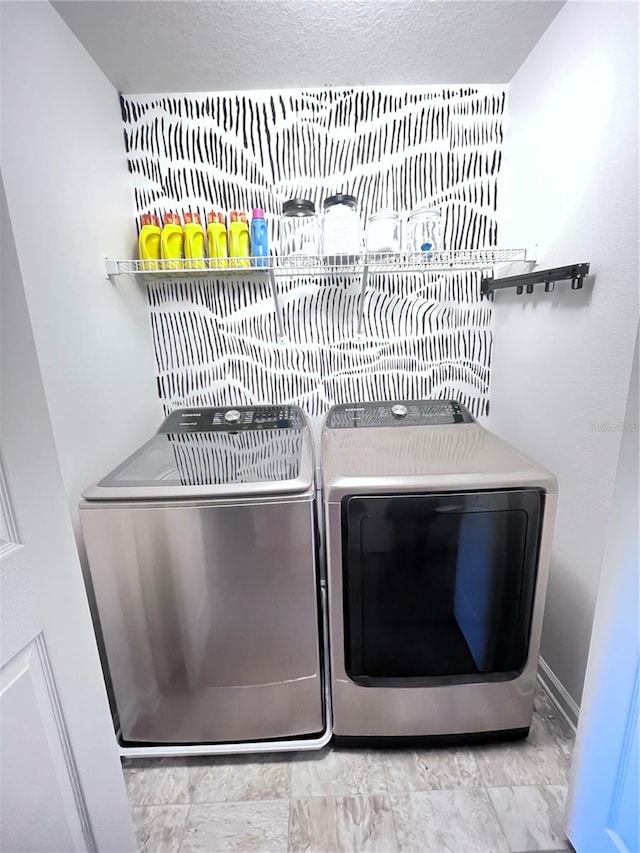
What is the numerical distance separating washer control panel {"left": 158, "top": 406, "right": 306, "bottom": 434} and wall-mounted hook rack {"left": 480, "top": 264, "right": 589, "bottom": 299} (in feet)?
3.56

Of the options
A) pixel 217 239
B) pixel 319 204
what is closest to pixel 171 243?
pixel 217 239

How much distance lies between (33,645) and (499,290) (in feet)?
7.03

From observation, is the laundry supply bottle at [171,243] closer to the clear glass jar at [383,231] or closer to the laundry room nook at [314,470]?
the laundry room nook at [314,470]

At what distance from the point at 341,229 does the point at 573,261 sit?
883 mm

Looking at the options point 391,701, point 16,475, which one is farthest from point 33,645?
point 391,701

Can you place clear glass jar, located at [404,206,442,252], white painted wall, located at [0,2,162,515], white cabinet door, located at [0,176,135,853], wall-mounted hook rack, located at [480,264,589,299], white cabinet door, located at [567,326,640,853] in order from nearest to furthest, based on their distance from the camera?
1. white cabinet door, located at [0,176,135,853]
2. white cabinet door, located at [567,326,640,853]
3. white painted wall, located at [0,2,162,515]
4. wall-mounted hook rack, located at [480,264,589,299]
5. clear glass jar, located at [404,206,442,252]

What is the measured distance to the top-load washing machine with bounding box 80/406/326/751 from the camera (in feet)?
3.99

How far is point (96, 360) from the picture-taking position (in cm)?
147

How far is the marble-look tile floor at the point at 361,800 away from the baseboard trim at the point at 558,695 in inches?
1.9

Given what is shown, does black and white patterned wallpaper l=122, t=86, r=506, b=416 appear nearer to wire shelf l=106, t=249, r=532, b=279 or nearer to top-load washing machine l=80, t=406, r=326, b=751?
wire shelf l=106, t=249, r=532, b=279

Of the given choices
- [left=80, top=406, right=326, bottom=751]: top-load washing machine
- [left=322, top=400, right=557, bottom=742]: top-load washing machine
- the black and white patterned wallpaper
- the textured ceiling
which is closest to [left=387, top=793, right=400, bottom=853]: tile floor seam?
[left=322, top=400, right=557, bottom=742]: top-load washing machine

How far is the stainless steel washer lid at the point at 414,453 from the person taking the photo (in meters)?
1.19

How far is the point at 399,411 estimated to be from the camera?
1867 millimetres

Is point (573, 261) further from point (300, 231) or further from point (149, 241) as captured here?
point (149, 241)
